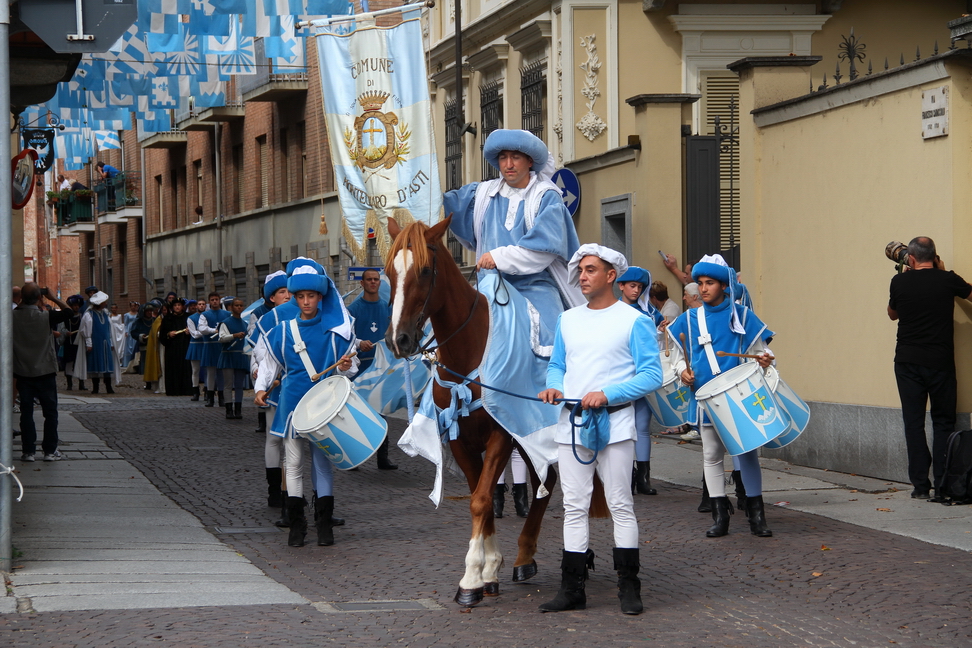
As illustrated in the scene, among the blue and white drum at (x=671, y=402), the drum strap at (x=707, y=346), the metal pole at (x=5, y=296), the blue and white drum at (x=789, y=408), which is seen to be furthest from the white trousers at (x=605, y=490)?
the blue and white drum at (x=671, y=402)

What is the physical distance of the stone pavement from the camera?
6.11 m

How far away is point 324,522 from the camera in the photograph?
347 inches

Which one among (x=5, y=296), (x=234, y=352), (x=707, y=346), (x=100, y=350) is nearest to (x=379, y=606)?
(x=5, y=296)

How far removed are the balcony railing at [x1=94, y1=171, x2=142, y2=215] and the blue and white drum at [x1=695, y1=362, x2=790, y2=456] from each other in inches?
1760

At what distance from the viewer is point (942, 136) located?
10.9 m

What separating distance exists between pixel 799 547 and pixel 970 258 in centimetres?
360

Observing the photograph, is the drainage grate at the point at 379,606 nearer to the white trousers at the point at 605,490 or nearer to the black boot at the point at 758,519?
the white trousers at the point at 605,490

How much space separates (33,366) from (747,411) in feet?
26.6

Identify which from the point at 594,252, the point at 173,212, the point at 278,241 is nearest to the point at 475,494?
the point at 594,252

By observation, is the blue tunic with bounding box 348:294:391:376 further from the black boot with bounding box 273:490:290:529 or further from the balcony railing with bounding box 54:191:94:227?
the balcony railing with bounding box 54:191:94:227

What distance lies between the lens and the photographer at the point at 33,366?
13.5 meters

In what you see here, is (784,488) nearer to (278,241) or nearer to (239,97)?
(278,241)

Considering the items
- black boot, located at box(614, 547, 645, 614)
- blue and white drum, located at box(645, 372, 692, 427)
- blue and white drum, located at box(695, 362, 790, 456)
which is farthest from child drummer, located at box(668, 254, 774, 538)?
black boot, located at box(614, 547, 645, 614)

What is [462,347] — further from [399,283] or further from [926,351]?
[926,351]
